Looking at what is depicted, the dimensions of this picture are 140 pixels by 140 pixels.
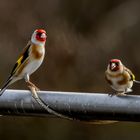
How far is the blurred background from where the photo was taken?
7996mm

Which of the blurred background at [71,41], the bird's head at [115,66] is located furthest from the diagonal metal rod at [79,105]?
the blurred background at [71,41]

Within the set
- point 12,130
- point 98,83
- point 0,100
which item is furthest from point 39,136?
point 0,100

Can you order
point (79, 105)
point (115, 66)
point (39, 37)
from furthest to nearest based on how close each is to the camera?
point (39, 37)
point (115, 66)
point (79, 105)

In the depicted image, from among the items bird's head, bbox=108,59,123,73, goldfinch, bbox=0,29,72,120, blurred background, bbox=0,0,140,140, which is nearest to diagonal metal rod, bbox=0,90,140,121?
bird's head, bbox=108,59,123,73

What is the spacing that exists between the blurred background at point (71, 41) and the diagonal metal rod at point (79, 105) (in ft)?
16.5

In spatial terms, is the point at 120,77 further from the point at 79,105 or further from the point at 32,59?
the point at 79,105

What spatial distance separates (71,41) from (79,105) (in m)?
5.38

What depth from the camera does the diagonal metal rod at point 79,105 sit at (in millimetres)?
2643

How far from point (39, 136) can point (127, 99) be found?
586 centimetres

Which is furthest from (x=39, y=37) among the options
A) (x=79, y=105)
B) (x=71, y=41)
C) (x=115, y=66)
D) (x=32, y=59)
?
(x=71, y=41)

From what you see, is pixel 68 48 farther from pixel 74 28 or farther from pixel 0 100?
pixel 0 100

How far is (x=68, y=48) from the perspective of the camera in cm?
804

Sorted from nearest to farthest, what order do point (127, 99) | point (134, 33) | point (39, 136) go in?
1. point (127, 99)
2. point (134, 33)
3. point (39, 136)

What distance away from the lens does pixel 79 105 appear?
8.82ft
